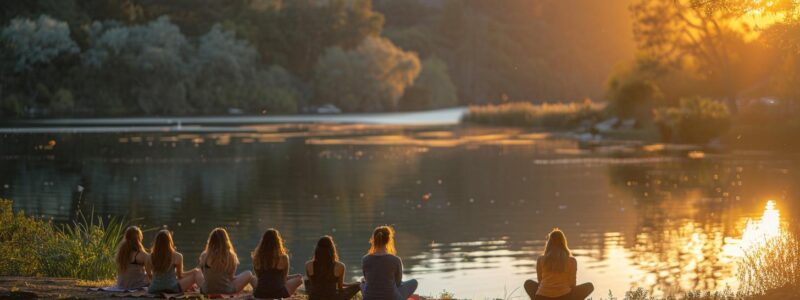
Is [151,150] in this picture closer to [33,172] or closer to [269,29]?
[33,172]

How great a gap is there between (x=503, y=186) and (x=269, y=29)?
92.6 m

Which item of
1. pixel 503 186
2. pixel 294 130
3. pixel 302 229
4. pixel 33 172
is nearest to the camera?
pixel 302 229

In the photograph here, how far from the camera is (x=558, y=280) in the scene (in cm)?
1296

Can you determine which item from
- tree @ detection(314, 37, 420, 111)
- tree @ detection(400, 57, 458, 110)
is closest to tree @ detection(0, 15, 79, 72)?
tree @ detection(314, 37, 420, 111)

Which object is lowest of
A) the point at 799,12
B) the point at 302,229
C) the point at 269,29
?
the point at 302,229

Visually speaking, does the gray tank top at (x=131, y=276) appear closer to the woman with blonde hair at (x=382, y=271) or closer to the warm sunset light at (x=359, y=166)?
the warm sunset light at (x=359, y=166)

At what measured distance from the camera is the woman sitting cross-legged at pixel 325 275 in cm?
1288

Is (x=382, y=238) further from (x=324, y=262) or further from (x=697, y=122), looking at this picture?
(x=697, y=122)

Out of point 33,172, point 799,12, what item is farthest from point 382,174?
point 799,12

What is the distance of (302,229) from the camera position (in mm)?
26500

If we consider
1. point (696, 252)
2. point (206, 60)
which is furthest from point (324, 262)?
point (206, 60)

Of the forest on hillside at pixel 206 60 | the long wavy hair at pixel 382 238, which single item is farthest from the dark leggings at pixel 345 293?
the forest on hillside at pixel 206 60

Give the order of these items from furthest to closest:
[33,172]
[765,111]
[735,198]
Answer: [765,111] → [33,172] → [735,198]

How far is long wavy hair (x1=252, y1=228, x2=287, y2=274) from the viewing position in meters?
13.1
